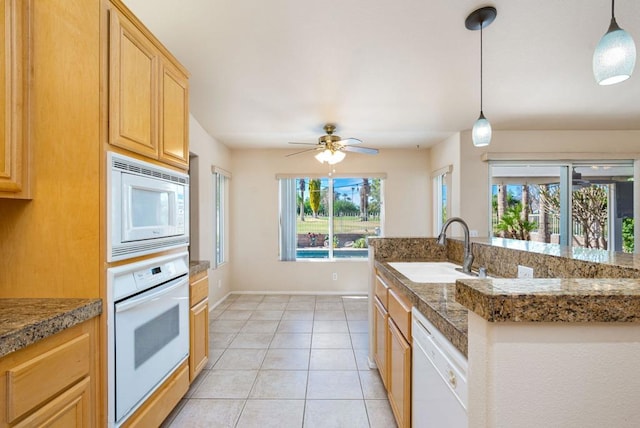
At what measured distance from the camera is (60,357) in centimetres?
110

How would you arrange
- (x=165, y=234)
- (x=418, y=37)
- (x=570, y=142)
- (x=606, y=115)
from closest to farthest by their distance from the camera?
(x=165, y=234), (x=418, y=37), (x=606, y=115), (x=570, y=142)

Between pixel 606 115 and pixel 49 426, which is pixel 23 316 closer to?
pixel 49 426

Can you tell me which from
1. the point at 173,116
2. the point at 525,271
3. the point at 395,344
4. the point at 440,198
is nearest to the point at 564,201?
the point at 440,198

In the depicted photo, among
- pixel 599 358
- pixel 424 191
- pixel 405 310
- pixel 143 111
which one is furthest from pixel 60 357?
pixel 424 191

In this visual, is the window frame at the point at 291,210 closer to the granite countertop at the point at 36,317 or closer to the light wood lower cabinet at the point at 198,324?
the light wood lower cabinet at the point at 198,324

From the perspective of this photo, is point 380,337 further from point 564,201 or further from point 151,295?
point 564,201

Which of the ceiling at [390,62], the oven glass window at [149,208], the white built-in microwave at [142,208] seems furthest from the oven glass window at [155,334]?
the ceiling at [390,62]

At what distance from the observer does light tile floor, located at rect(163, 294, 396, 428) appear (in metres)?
1.91

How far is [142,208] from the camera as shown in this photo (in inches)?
59.9

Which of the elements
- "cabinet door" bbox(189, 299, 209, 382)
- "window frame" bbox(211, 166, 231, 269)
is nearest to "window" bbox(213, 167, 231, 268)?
"window frame" bbox(211, 166, 231, 269)

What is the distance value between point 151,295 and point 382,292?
1.47m

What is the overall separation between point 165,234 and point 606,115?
4.72 meters

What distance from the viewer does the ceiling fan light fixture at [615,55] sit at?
44.7 inches

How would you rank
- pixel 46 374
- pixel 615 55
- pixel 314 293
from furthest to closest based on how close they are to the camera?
pixel 314 293
pixel 615 55
pixel 46 374
